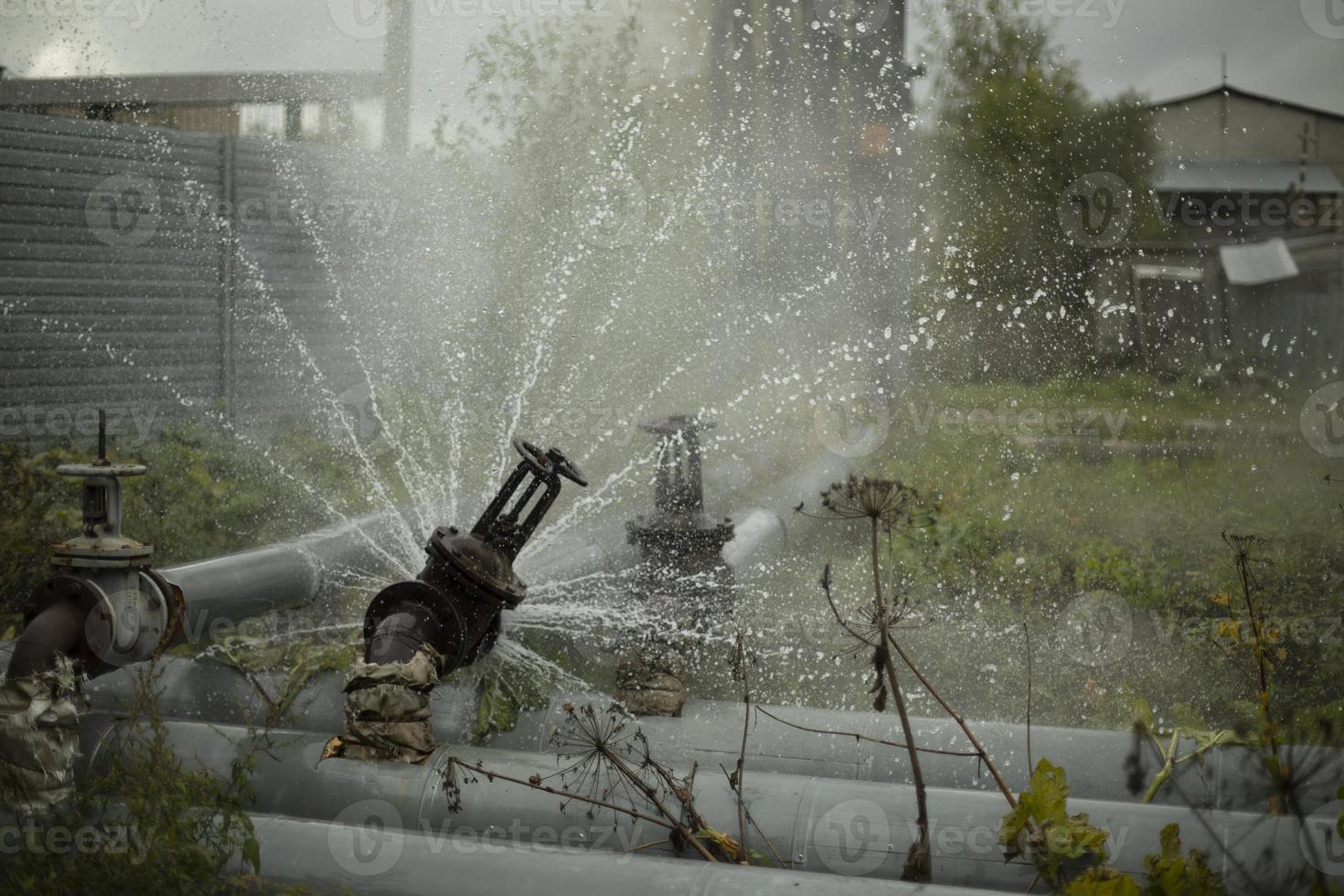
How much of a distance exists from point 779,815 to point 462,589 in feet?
4.32

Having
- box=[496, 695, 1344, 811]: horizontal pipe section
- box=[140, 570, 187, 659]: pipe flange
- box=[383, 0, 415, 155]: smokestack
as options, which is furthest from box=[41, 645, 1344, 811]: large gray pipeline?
box=[383, 0, 415, 155]: smokestack

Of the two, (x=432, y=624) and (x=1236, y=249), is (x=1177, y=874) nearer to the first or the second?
(x=432, y=624)

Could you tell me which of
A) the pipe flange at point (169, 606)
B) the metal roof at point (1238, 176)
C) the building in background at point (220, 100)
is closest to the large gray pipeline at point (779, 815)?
the pipe flange at point (169, 606)

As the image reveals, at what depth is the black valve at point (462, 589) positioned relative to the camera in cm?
364

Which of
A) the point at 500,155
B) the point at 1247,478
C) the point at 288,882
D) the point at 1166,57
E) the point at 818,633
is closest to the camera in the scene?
the point at 288,882

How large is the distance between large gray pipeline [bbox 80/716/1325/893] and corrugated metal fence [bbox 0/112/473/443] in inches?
168

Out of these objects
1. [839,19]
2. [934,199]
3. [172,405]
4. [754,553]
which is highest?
[839,19]

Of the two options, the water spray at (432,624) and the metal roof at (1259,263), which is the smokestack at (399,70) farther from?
the metal roof at (1259,263)

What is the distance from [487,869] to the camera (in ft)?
8.61

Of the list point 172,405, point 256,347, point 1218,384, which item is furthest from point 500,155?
point 1218,384

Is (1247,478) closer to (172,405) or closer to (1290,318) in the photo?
(1290,318)

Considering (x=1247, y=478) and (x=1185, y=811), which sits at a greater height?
(x=1247, y=478)

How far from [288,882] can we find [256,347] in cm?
583

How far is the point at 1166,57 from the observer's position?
723cm
